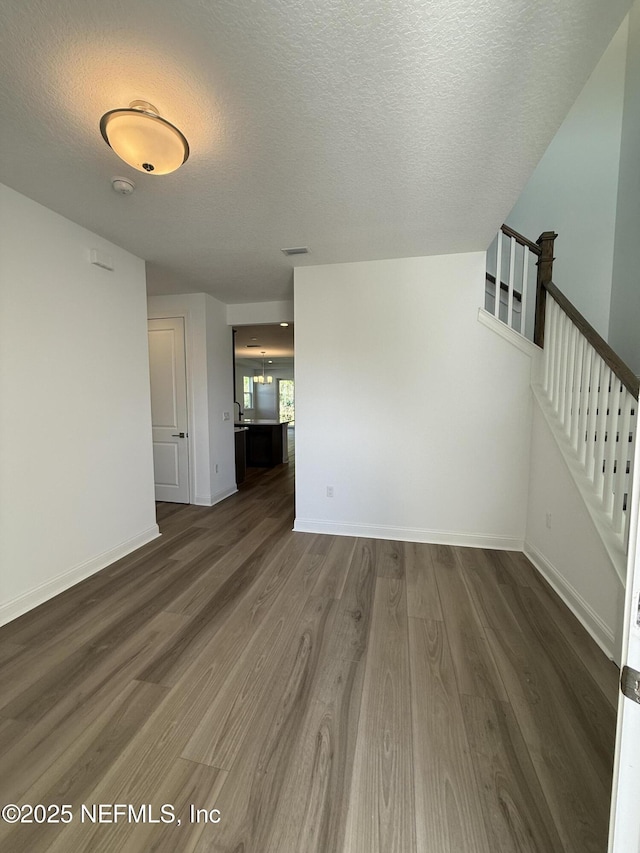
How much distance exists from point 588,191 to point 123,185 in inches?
179

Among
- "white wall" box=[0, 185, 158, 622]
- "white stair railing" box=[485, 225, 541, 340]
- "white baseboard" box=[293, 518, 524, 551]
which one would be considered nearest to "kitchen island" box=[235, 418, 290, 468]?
"white baseboard" box=[293, 518, 524, 551]

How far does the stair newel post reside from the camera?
2.78 meters

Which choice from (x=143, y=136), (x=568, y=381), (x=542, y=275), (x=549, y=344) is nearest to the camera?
(x=143, y=136)

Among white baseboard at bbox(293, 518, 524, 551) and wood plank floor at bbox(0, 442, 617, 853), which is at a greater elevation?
white baseboard at bbox(293, 518, 524, 551)

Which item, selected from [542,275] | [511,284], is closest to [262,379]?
[511,284]

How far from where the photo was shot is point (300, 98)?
1364 mm

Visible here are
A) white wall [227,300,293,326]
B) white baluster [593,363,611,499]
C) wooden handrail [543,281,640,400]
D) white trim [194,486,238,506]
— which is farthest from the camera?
white wall [227,300,293,326]

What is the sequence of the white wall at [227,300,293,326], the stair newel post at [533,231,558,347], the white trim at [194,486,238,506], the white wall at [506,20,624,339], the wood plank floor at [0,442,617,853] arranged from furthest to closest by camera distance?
1. the white wall at [227,300,293,326]
2. the white trim at [194,486,238,506]
3. the white wall at [506,20,624,339]
4. the stair newel post at [533,231,558,347]
5. the wood plank floor at [0,442,617,853]

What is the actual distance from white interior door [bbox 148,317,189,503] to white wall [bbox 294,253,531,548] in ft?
5.80

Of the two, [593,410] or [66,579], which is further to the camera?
[66,579]

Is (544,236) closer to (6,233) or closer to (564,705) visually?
(564,705)

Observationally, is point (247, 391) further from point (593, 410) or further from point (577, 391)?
point (593, 410)

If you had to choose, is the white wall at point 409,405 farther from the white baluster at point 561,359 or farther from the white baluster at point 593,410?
the white baluster at point 593,410

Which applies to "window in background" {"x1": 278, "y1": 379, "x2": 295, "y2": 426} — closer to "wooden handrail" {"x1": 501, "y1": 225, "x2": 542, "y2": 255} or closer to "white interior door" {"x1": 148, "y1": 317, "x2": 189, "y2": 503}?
"white interior door" {"x1": 148, "y1": 317, "x2": 189, "y2": 503}
